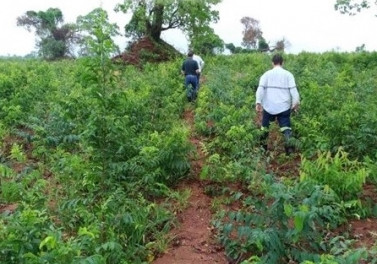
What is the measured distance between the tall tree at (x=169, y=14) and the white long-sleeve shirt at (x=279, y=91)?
16386 mm

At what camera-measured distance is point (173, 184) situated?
6441 mm

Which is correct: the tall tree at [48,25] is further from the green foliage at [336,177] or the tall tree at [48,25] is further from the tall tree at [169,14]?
the green foliage at [336,177]

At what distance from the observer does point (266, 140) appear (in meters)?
7.65

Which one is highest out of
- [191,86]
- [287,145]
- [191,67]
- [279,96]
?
[191,67]

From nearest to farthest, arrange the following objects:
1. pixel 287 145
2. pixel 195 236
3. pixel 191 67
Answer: pixel 195 236 < pixel 287 145 < pixel 191 67

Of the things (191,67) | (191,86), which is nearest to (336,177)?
(191,86)

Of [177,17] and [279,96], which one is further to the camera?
[177,17]

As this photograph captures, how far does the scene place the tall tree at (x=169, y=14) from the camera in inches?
934

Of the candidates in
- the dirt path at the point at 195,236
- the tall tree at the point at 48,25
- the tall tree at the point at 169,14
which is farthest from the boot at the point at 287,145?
the tall tree at the point at 48,25

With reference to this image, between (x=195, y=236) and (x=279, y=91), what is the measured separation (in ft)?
10.5

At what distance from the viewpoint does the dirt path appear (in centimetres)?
477

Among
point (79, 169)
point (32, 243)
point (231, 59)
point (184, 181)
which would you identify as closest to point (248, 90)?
point (184, 181)

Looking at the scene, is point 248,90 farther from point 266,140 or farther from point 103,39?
point 103,39

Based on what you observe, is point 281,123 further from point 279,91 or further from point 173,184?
point 173,184
